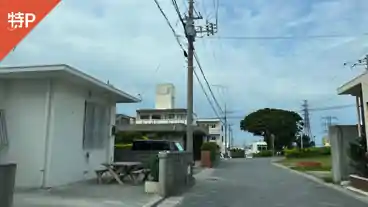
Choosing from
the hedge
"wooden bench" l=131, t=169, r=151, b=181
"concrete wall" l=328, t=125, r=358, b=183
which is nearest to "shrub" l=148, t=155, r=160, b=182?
"wooden bench" l=131, t=169, r=151, b=181

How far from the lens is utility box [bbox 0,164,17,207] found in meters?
6.46

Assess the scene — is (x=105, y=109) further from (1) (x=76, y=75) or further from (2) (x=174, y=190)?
(2) (x=174, y=190)

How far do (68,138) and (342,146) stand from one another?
10757 millimetres

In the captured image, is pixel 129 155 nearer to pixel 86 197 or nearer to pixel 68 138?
pixel 68 138

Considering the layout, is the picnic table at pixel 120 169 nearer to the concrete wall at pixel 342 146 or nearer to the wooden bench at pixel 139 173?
the wooden bench at pixel 139 173

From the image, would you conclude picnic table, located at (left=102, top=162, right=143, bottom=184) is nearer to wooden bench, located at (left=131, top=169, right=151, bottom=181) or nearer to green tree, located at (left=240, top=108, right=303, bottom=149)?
wooden bench, located at (left=131, top=169, right=151, bottom=181)

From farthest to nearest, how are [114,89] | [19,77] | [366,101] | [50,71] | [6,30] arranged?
[114,89] < [366,101] < [19,77] < [50,71] < [6,30]

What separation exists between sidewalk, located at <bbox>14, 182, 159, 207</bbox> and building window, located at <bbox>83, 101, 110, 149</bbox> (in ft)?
7.79

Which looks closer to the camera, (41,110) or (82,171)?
(41,110)

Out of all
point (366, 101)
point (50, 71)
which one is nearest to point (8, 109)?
point (50, 71)

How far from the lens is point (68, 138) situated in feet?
46.4

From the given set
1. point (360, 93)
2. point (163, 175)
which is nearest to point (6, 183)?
point (163, 175)

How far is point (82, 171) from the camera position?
15.3 meters

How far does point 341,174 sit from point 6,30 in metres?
13.6
